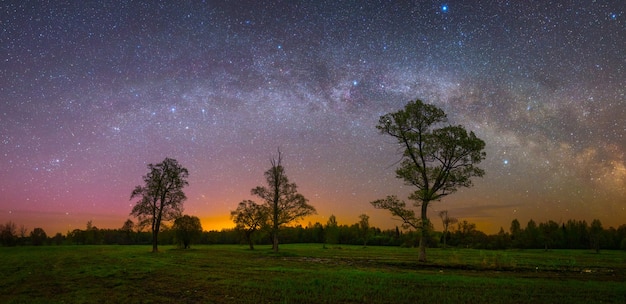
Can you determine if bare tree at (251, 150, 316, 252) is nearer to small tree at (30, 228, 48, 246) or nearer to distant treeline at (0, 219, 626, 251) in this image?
distant treeline at (0, 219, 626, 251)

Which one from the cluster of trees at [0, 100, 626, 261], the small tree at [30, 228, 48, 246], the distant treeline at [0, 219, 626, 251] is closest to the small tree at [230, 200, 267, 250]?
the cluster of trees at [0, 100, 626, 261]

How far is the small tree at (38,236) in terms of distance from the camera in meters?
90.3

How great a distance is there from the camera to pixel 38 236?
9188cm

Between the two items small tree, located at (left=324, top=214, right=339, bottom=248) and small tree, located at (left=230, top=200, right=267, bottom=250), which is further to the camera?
small tree, located at (left=324, top=214, right=339, bottom=248)

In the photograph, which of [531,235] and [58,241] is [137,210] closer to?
[58,241]

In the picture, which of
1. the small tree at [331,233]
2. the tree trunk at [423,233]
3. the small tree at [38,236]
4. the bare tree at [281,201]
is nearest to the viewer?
the tree trunk at [423,233]

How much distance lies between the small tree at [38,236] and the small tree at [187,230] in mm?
48501

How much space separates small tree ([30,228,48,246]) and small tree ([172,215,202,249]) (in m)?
48.5

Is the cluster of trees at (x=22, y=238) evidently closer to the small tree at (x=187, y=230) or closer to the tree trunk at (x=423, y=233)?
the small tree at (x=187, y=230)

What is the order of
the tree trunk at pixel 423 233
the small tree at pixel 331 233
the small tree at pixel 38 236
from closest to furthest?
the tree trunk at pixel 423 233, the small tree at pixel 38 236, the small tree at pixel 331 233

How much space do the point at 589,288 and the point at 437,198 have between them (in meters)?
16.8

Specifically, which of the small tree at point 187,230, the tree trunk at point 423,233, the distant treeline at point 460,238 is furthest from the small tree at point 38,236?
the tree trunk at point 423,233

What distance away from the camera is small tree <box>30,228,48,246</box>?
296 feet

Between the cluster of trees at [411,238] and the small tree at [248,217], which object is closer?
the small tree at [248,217]
